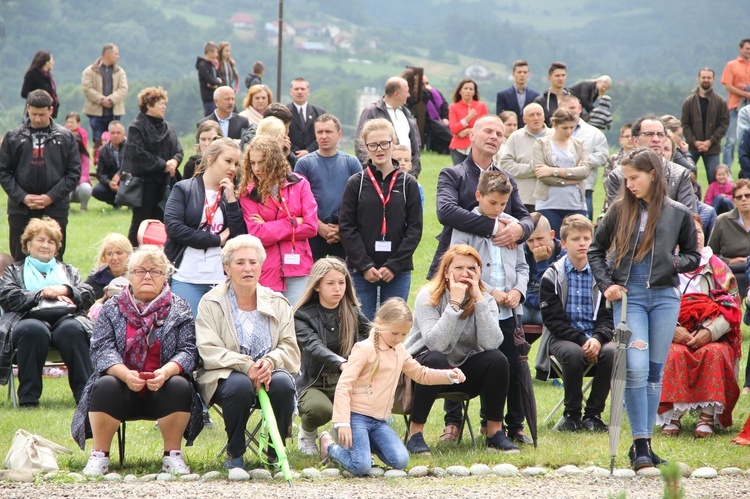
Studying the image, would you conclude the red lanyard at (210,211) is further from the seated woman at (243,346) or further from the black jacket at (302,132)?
the black jacket at (302,132)

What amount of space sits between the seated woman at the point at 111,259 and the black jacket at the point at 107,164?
24.3ft

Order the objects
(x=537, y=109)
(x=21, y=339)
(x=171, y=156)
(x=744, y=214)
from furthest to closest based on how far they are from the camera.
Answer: (x=171, y=156)
(x=537, y=109)
(x=744, y=214)
(x=21, y=339)

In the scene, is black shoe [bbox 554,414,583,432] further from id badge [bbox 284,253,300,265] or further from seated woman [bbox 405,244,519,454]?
id badge [bbox 284,253,300,265]

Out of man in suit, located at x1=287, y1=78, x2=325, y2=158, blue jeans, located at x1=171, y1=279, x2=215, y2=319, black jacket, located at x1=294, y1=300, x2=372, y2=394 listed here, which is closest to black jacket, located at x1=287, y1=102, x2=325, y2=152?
man in suit, located at x1=287, y1=78, x2=325, y2=158

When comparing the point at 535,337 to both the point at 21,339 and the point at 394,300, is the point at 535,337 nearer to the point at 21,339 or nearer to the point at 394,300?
the point at 394,300

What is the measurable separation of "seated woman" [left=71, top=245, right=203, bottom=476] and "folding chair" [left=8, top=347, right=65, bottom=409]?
82.5 inches

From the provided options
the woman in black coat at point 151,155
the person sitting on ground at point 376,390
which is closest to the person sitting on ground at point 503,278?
the person sitting on ground at point 376,390

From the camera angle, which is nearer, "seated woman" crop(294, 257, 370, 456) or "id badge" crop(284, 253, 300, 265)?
"seated woman" crop(294, 257, 370, 456)

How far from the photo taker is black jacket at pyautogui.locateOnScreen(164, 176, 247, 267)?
8.06 metres

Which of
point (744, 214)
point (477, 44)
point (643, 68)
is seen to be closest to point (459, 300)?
point (744, 214)

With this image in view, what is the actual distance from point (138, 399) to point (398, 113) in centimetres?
557

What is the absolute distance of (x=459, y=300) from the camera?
7.12 meters

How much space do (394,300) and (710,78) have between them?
36.2ft

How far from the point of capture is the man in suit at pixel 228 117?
12227 millimetres
